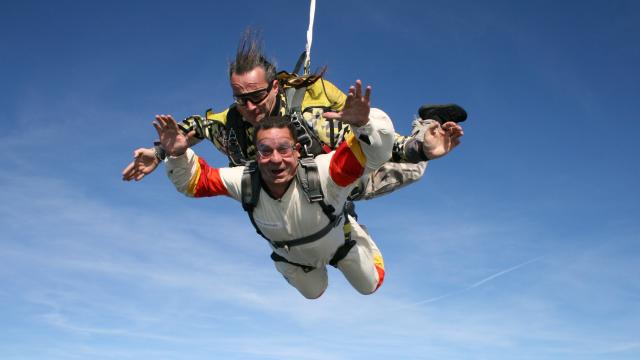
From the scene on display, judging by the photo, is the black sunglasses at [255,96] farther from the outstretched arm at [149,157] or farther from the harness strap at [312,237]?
the harness strap at [312,237]

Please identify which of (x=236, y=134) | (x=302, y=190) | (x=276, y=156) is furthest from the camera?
(x=236, y=134)

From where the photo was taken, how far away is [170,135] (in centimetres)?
509

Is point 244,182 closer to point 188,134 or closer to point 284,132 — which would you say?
point 284,132

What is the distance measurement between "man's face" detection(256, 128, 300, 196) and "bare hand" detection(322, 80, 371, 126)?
0.72 metres

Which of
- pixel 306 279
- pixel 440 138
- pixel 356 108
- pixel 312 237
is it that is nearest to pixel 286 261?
pixel 306 279

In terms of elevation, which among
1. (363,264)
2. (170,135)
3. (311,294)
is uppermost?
(170,135)

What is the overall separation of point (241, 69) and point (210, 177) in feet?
3.26

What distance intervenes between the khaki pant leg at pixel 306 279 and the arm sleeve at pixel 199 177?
1.37 meters

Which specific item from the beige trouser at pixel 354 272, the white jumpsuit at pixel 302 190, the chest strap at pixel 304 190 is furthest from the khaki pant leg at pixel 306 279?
the chest strap at pixel 304 190

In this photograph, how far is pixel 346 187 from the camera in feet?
17.1

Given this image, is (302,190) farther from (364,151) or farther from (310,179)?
(364,151)

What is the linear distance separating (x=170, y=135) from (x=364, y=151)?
156 cm

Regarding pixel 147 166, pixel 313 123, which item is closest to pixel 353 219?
pixel 313 123

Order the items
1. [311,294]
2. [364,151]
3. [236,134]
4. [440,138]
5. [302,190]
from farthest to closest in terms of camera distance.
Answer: [311,294], [236,134], [302,190], [440,138], [364,151]
